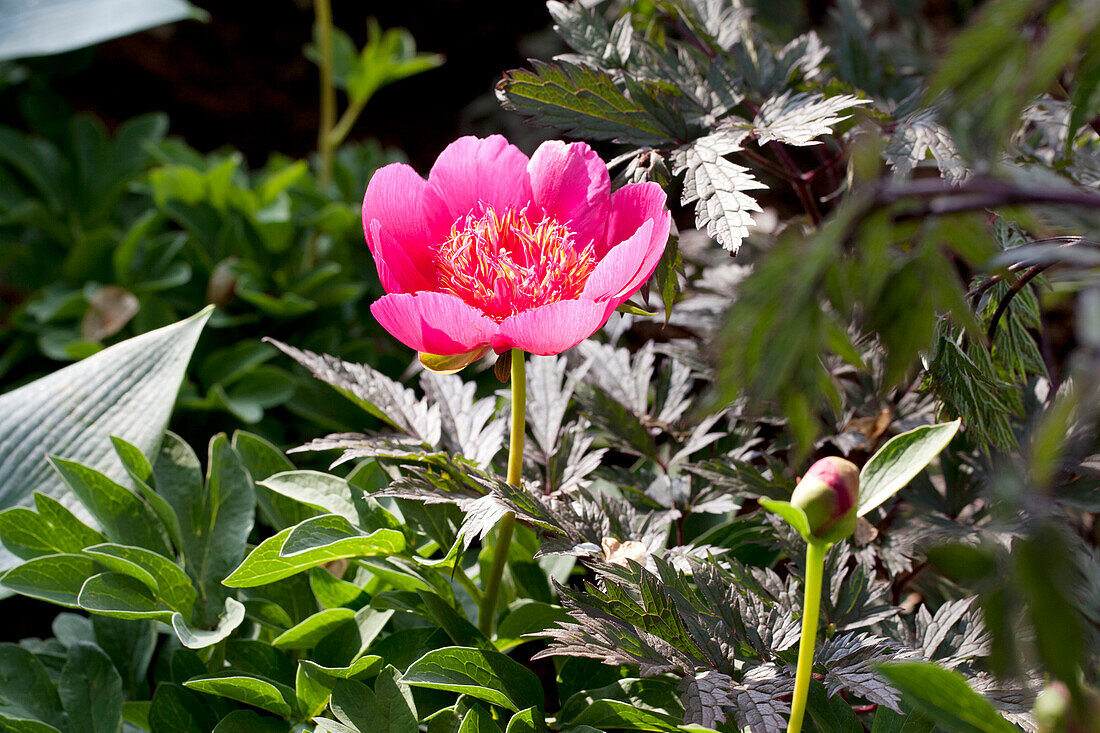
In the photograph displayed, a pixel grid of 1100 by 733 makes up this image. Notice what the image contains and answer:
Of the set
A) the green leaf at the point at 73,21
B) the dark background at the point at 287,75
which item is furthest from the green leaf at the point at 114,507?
the dark background at the point at 287,75

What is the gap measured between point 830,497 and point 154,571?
56cm

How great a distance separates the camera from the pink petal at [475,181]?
735 millimetres

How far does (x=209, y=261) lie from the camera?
1350 millimetres

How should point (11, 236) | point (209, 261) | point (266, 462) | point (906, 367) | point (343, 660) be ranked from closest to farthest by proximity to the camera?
point (906, 367) < point (343, 660) < point (266, 462) < point (209, 261) < point (11, 236)

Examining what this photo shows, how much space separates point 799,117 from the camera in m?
0.74

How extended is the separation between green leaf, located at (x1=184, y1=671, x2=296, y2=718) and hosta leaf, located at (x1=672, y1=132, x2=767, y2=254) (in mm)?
501

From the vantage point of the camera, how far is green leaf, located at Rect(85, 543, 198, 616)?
0.70 metres

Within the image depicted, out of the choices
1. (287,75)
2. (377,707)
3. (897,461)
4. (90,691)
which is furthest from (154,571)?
(287,75)

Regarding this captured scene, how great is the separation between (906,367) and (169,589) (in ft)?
2.07

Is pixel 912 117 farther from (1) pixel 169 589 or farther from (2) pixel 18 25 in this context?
(2) pixel 18 25

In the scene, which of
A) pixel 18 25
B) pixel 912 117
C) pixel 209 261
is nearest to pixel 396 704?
pixel 912 117

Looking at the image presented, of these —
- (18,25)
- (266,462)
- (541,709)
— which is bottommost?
(541,709)

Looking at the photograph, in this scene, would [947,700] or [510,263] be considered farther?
[510,263]

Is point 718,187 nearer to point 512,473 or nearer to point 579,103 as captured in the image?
point 579,103
